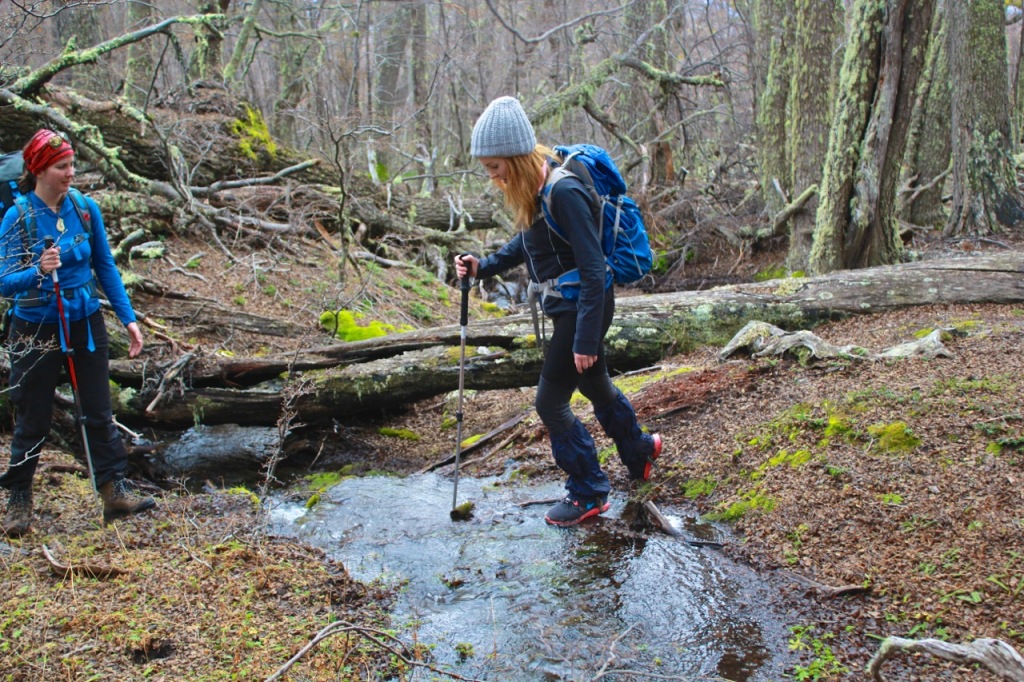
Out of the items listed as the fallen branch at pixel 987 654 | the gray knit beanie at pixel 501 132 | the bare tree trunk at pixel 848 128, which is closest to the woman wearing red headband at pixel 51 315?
the gray knit beanie at pixel 501 132

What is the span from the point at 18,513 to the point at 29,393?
0.72m

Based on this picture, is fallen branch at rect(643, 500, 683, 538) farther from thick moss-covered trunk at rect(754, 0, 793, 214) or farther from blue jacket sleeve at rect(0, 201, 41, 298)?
thick moss-covered trunk at rect(754, 0, 793, 214)

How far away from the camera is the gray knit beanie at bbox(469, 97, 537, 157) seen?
13.6 feet

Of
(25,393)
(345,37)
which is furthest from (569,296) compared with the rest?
(345,37)

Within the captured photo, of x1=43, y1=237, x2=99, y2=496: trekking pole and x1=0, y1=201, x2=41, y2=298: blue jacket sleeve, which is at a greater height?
x1=0, y1=201, x2=41, y2=298: blue jacket sleeve

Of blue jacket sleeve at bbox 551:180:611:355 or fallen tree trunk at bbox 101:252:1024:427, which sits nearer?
blue jacket sleeve at bbox 551:180:611:355

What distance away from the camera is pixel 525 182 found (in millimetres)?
4273

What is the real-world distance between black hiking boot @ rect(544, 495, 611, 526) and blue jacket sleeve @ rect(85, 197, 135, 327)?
3.08 m

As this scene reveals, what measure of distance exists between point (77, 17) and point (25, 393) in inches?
495

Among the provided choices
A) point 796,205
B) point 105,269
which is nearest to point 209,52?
point 796,205

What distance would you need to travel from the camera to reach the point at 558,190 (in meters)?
4.16

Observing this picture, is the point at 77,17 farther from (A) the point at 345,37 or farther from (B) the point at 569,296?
(B) the point at 569,296

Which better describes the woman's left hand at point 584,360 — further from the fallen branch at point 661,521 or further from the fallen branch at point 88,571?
the fallen branch at point 88,571

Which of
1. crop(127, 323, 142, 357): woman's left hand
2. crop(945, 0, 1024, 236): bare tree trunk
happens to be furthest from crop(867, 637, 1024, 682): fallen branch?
crop(945, 0, 1024, 236): bare tree trunk
